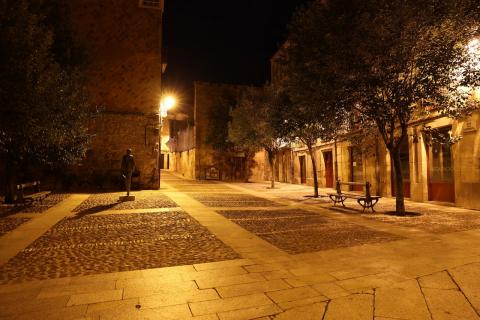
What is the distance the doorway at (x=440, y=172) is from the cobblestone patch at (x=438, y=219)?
51.9 inches

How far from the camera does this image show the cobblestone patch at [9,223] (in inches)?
278

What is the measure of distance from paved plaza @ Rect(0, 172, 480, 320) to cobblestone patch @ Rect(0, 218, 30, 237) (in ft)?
0.14

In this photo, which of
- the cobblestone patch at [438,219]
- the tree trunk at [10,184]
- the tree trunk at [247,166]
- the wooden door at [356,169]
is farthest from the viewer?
the tree trunk at [247,166]

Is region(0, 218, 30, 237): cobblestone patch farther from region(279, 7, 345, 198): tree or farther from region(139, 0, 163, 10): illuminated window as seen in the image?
region(139, 0, 163, 10): illuminated window

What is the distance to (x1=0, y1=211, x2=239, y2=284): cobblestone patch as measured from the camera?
4.48m

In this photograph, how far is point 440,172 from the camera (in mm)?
12242

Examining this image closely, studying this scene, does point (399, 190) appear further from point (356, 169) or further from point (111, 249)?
point (111, 249)

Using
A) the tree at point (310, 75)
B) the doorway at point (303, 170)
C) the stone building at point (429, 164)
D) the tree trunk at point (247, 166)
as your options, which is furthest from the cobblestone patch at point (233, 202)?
the tree trunk at point (247, 166)

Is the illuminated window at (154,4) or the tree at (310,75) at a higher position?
the illuminated window at (154,4)

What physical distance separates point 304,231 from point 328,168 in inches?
550

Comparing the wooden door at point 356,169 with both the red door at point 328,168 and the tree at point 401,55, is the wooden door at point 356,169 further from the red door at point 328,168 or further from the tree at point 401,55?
the tree at point 401,55

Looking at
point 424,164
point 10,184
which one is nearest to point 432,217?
point 424,164

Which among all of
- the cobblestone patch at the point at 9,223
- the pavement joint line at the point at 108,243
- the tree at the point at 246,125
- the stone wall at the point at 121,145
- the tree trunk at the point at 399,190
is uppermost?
the tree at the point at 246,125

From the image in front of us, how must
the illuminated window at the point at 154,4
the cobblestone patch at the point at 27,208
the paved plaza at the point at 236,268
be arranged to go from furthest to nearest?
the illuminated window at the point at 154,4 → the cobblestone patch at the point at 27,208 → the paved plaza at the point at 236,268
